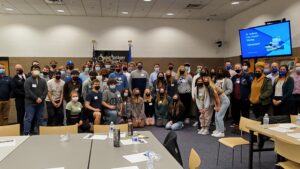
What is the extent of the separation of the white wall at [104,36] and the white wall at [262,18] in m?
0.74

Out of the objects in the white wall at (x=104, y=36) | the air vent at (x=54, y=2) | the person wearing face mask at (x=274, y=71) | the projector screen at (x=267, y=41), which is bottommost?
the person wearing face mask at (x=274, y=71)

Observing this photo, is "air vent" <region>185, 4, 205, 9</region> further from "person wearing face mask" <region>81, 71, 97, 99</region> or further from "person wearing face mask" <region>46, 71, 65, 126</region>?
"person wearing face mask" <region>46, 71, 65, 126</region>

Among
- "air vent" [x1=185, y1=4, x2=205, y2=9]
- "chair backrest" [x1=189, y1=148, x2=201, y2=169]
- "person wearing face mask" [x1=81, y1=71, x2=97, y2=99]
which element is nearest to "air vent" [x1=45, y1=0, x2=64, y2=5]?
"person wearing face mask" [x1=81, y1=71, x2=97, y2=99]

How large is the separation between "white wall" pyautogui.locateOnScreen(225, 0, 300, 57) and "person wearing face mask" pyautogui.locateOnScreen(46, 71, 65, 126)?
6.75 m

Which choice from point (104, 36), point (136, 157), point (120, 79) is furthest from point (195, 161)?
point (104, 36)

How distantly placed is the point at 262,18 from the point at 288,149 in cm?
734

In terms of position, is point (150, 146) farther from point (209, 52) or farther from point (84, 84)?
point (209, 52)

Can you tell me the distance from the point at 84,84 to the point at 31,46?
5.66 meters

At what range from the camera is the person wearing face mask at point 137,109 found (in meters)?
7.32

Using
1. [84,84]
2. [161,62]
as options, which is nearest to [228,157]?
[84,84]

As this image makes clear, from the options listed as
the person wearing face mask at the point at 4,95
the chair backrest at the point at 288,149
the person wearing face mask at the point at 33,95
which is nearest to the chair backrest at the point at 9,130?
the person wearing face mask at the point at 33,95

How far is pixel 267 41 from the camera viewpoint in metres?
7.97

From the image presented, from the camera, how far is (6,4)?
9.17 meters

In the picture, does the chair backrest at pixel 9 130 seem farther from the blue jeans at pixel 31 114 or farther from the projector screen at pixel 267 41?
the projector screen at pixel 267 41
